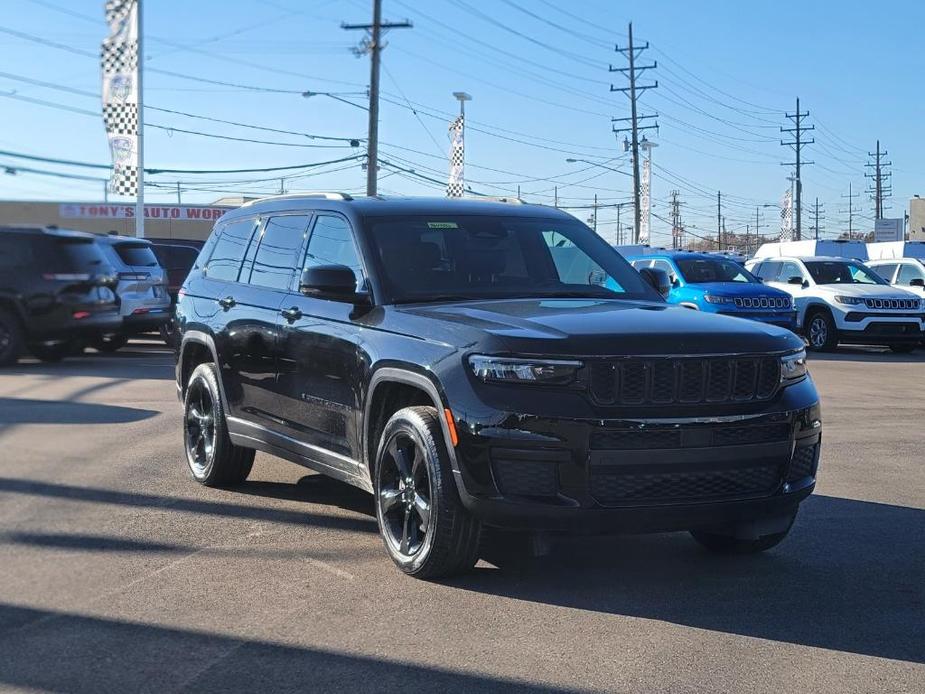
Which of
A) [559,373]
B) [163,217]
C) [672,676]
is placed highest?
[163,217]

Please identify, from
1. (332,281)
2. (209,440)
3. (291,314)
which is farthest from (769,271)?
(332,281)

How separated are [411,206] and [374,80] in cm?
3351

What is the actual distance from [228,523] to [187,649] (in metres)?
2.25

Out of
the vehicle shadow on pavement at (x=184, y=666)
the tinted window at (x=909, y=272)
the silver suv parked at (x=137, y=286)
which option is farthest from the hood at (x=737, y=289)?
the vehicle shadow on pavement at (x=184, y=666)

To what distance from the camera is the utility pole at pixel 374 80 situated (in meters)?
38.5

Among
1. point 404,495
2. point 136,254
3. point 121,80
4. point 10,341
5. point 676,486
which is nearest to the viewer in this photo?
point 676,486

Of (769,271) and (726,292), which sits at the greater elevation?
(769,271)

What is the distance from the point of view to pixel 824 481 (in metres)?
7.99

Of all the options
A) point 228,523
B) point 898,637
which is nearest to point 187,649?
point 228,523

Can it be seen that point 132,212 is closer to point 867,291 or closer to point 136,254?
point 136,254

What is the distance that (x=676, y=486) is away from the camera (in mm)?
4934

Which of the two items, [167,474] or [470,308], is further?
[167,474]

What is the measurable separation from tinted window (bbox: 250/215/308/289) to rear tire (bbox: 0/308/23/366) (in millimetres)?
10283

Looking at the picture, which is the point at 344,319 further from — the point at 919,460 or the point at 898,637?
the point at 919,460
